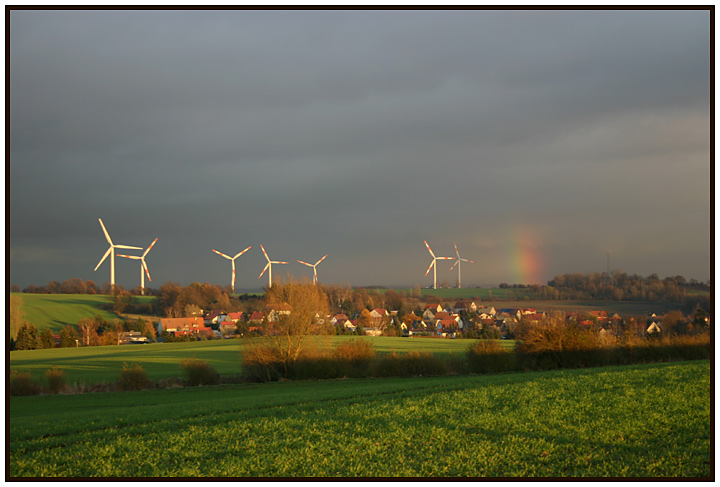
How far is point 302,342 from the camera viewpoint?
41.6 metres

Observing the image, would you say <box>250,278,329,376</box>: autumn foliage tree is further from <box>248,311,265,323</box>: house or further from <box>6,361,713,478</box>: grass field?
<box>6,361,713,478</box>: grass field

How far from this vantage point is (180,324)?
78.2 meters

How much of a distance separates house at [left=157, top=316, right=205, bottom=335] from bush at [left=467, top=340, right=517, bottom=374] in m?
50.1

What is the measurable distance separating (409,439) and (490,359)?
96.2ft

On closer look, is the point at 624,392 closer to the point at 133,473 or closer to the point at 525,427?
the point at 525,427

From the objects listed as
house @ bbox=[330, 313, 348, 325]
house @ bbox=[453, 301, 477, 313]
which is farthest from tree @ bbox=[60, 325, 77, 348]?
house @ bbox=[453, 301, 477, 313]

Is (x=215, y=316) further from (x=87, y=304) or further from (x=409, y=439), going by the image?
(x=409, y=439)

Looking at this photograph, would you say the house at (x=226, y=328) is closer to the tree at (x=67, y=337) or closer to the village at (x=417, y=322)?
the village at (x=417, y=322)

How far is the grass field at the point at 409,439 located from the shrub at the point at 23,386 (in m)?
24.1

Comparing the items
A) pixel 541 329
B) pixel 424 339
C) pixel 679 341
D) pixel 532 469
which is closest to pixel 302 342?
pixel 541 329

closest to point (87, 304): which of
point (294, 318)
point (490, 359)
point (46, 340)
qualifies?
point (46, 340)

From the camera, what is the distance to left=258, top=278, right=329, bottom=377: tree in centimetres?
4066

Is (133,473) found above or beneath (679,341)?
above

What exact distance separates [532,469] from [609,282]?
51.6 meters
